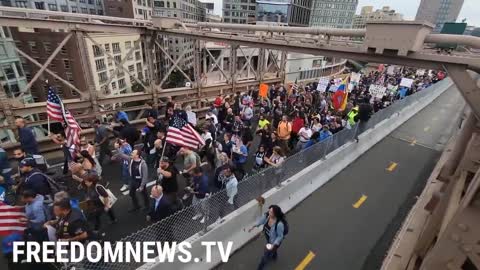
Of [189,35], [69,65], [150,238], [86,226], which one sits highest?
[189,35]

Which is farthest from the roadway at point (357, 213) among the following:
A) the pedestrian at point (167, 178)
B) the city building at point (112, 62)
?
the city building at point (112, 62)

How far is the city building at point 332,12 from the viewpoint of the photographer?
100m

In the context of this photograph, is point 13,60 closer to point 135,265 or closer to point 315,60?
point 135,265

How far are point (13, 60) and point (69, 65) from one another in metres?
8.77

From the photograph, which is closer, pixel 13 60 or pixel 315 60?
pixel 13 60

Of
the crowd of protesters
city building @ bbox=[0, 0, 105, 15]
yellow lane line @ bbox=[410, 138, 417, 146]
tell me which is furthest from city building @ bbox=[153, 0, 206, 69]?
the crowd of protesters

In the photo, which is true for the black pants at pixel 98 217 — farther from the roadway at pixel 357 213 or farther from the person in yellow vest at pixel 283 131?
the person in yellow vest at pixel 283 131

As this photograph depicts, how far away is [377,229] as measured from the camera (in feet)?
25.3

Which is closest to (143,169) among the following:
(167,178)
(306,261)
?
(167,178)

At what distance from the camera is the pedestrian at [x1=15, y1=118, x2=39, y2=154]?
7275 millimetres

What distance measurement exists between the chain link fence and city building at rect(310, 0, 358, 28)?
10350cm

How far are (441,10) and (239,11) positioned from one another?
121052 millimetres

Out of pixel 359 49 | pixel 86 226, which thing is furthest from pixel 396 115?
pixel 86 226

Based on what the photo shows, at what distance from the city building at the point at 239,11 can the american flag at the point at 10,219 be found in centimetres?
9454
